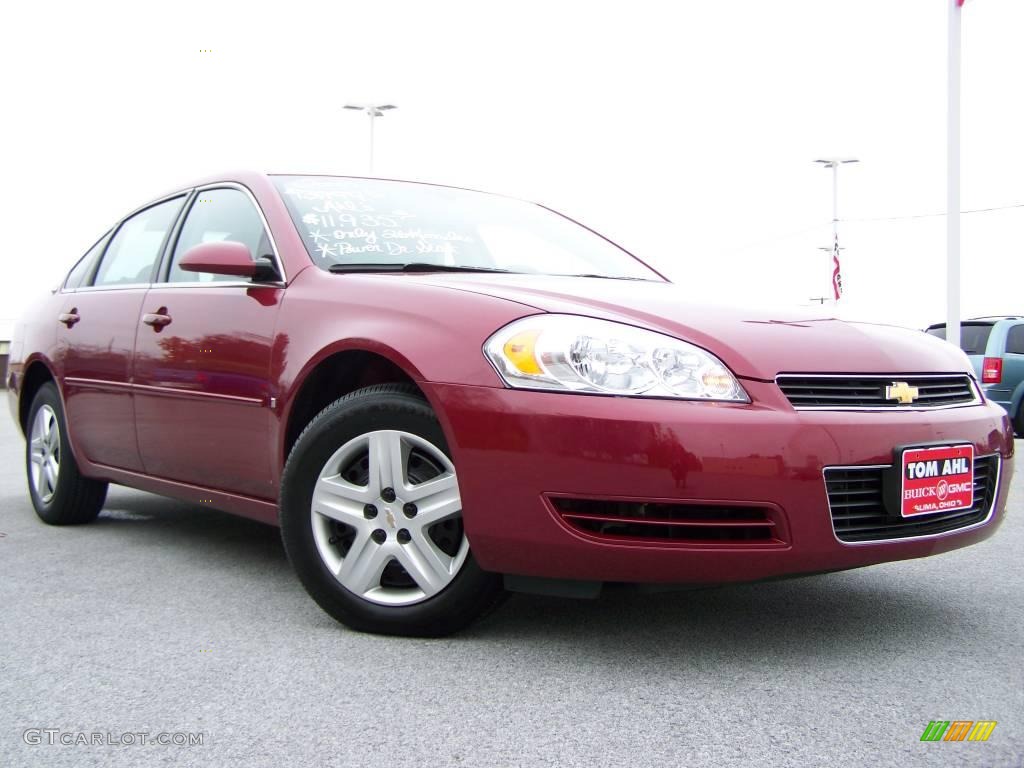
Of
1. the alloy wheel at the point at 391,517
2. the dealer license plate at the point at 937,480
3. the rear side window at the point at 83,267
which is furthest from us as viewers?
the rear side window at the point at 83,267

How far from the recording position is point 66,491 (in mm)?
5160

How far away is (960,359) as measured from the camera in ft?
11.6

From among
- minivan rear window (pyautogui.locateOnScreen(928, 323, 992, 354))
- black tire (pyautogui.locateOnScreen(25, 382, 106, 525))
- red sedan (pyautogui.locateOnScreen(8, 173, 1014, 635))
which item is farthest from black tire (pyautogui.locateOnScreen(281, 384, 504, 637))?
minivan rear window (pyautogui.locateOnScreen(928, 323, 992, 354))

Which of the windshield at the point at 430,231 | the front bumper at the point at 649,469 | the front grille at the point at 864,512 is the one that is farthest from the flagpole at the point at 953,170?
the front bumper at the point at 649,469

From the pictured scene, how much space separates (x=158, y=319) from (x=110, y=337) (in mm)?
511

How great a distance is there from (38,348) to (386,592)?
2997mm

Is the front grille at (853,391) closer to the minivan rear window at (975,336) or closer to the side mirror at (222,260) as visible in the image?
the side mirror at (222,260)

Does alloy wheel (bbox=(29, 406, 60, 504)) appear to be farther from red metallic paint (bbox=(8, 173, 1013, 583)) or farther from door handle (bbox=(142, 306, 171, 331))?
red metallic paint (bbox=(8, 173, 1013, 583))

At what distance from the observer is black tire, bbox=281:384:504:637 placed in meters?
3.05

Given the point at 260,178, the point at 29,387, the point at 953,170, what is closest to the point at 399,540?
the point at 260,178

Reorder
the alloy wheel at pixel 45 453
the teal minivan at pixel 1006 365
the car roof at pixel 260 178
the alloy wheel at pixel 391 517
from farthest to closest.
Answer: the teal minivan at pixel 1006 365, the alloy wheel at pixel 45 453, the car roof at pixel 260 178, the alloy wheel at pixel 391 517

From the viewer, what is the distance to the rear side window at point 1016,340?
1259 cm

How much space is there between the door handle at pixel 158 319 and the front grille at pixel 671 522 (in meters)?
2.07

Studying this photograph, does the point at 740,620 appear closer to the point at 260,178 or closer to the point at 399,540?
the point at 399,540
